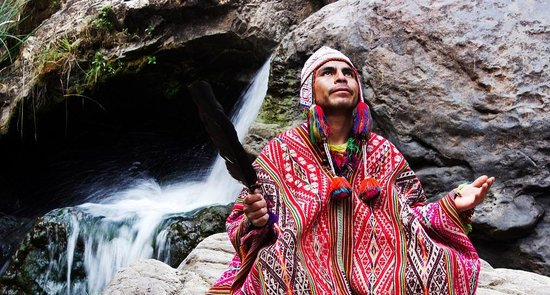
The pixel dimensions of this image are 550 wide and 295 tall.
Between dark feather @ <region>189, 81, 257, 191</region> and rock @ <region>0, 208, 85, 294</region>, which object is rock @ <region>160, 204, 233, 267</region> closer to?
rock @ <region>0, 208, 85, 294</region>

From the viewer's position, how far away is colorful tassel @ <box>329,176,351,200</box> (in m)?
2.83

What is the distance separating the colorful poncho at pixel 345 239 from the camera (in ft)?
9.04

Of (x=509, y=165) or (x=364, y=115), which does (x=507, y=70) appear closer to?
(x=509, y=165)

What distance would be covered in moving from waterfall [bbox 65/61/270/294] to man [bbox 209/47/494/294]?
2607mm

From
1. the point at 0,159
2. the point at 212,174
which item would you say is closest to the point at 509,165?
the point at 212,174

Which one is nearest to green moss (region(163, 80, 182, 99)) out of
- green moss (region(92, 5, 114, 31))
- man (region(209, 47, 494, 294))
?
green moss (region(92, 5, 114, 31))

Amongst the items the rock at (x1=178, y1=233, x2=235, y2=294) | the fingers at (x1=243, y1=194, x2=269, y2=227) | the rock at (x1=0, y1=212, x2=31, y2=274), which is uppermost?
the fingers at (x1=243, y1=194, x2=269, y2=227)

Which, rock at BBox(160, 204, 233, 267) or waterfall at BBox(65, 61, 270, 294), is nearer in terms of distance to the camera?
rock at BBox(160, 204, 233, 267)

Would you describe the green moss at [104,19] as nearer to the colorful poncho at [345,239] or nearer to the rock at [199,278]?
the rock at [199,278]

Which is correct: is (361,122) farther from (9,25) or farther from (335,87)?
(9,25)

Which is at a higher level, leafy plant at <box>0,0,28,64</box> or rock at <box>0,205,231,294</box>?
leafy plant at <box>0,0,28,64</box>

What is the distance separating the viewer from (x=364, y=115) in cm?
308

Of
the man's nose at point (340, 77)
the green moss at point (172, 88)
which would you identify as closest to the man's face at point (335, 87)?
the man's nose at point (340, 77)

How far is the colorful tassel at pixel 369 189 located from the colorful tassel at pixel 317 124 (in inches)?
10.8
